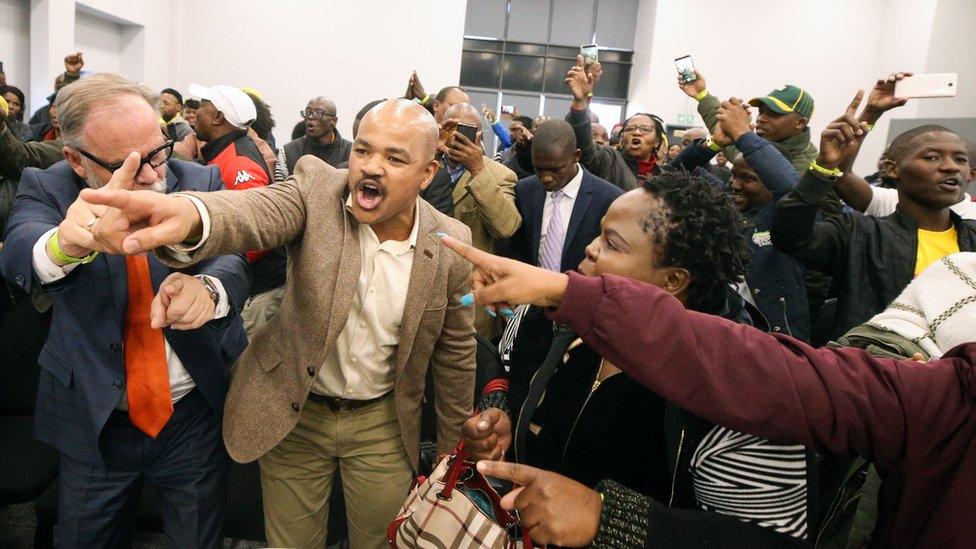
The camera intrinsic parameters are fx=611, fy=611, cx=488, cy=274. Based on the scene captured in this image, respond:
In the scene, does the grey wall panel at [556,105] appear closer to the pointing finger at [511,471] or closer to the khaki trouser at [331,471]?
the khaki trouser at [331,471]

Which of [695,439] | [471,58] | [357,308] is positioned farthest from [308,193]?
[471,58]

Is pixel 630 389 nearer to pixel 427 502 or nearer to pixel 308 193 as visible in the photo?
pixel 427 502

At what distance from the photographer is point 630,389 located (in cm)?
139

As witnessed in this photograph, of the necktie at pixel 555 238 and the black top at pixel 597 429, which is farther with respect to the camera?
the necktie at pixel 555 238

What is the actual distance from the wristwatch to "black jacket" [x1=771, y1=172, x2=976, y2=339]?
1978mm

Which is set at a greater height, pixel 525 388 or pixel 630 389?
pixel 630 389

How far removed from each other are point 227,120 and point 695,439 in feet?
9.87

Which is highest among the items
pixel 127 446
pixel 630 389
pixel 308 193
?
pixel 308 193

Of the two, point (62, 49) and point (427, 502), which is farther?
point (62, 49)

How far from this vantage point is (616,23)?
12492 millimetres

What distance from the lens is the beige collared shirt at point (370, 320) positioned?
5.76 feet

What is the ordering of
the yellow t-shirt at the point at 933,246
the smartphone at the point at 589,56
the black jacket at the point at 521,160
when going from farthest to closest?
1. the black jacket at the point at 521,160
2. the smartphone at the point at 589,56
3. the yellow t-shirt at the point at 933,246

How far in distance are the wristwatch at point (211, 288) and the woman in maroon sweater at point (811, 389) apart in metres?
0.97

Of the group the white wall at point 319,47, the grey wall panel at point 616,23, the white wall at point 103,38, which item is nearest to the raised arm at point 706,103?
the white wall at point 319,47
